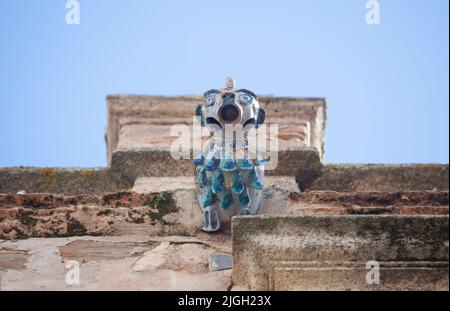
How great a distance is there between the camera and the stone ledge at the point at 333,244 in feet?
15.4

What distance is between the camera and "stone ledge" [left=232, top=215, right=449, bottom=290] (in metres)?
4.69

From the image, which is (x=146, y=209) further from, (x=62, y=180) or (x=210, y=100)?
(x=62, y=180)

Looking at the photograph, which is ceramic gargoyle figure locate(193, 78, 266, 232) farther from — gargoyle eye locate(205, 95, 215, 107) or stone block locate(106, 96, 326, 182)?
stone block locate(106, 96, 326, 182)

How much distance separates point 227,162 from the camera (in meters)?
6.07

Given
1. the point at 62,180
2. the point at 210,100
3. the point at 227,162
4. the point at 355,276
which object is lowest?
the point at 355,276

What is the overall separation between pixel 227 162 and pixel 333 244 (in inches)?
56.9

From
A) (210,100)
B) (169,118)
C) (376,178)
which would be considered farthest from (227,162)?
(169,118)

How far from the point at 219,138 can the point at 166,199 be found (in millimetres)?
501

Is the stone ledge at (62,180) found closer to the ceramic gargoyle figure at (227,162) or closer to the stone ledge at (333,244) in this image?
the ceramic gargoyle figure at (227,162)

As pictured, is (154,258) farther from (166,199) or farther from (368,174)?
(368,174)

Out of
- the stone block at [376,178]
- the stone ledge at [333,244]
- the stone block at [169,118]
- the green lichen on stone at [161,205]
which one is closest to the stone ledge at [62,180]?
the stone block at [169,118]

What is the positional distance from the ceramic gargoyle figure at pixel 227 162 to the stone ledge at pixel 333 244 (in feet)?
4.01

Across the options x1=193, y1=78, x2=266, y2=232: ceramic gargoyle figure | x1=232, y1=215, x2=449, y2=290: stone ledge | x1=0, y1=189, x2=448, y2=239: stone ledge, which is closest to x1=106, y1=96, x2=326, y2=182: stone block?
x1=0, y1=189, x2=448, y2=239: stone ledge
